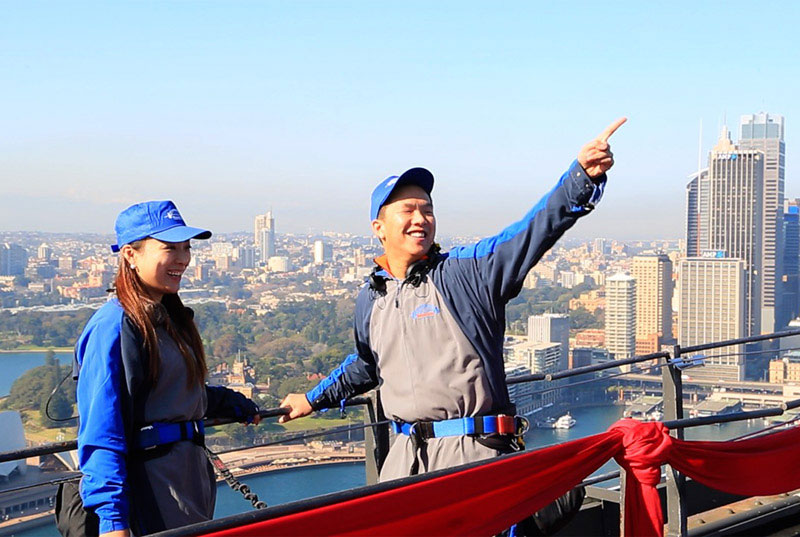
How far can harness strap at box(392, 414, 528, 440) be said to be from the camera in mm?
2264

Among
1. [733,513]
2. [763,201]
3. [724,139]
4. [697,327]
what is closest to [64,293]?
[697,327]

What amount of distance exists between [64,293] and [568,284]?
60575 millimetres

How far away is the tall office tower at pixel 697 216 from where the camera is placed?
108 m

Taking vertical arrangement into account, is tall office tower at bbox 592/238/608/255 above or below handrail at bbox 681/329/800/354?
above

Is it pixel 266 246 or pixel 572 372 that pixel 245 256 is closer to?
pixel 266 246

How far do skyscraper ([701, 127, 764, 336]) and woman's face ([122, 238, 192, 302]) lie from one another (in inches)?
4034

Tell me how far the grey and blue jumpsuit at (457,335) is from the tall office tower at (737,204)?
335 feet

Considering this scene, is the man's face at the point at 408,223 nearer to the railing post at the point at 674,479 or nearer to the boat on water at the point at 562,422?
the railing post at the point at 674,479

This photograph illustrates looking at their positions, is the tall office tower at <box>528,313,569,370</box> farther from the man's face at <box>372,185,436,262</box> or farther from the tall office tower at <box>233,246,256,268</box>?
the man's face at <box>372,185,436,262</box>

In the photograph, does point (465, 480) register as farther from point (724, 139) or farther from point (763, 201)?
point (724, 139)

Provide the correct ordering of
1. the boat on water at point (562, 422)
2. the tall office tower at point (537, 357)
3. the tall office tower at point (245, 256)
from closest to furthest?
the boat on water at point (562, 422) → the tall office tower at point (537, 357) → the tall office tower at point (245, 256)

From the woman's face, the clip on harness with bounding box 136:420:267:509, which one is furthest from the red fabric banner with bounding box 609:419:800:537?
the woman's face

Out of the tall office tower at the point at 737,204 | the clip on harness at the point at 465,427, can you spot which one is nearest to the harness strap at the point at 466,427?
the clip on harness at the point at 465,427

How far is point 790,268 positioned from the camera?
10319cm
